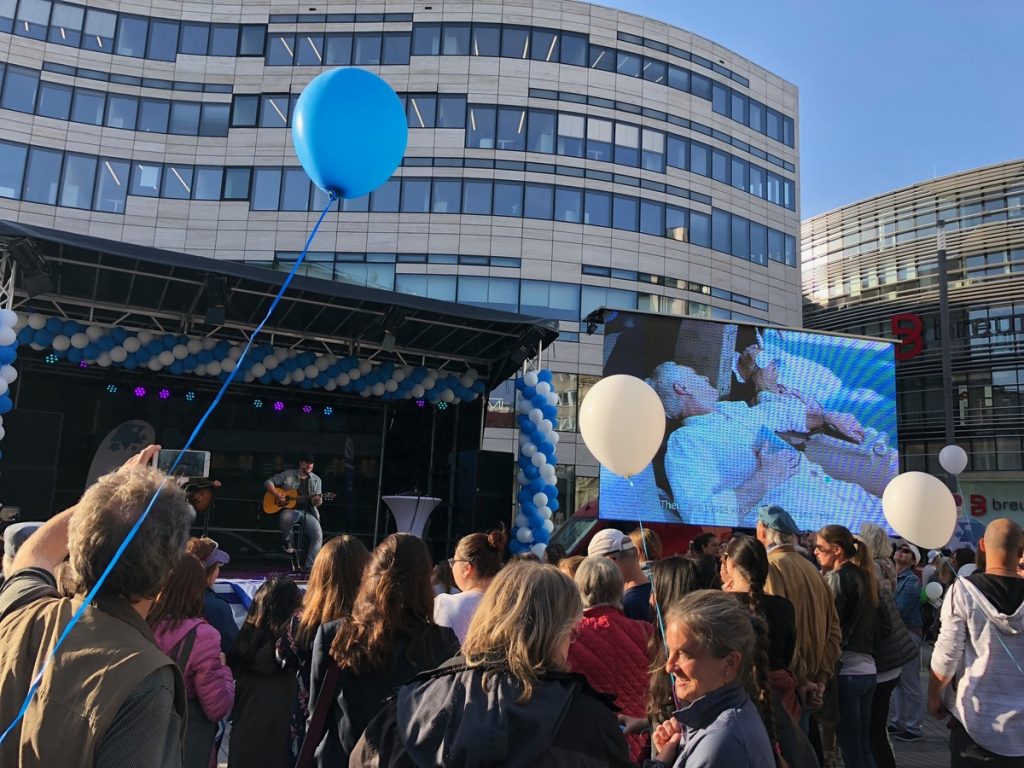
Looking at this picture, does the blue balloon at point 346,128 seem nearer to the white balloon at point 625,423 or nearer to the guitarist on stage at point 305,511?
the white balloon at point 625,423

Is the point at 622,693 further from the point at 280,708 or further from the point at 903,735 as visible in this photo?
the point at 903,735

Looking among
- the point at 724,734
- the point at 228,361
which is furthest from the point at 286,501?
the point at 724,734

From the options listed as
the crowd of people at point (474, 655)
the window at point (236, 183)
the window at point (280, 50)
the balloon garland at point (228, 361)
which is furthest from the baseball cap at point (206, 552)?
the window at point (280, 50)

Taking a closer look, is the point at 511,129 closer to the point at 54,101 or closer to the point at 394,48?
the point at 394,48

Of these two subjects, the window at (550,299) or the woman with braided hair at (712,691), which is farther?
the window at (550,299)

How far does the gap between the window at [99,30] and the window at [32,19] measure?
1157 millimetres

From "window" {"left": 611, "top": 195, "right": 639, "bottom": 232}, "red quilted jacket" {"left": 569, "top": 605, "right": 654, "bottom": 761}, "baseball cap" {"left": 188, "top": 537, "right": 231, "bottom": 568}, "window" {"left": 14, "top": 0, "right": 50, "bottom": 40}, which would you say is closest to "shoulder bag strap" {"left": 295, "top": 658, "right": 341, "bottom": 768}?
"red quilted jacket" {"left": 569, "top": 605, "right": 654, "bottom": 761}

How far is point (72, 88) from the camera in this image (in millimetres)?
24922

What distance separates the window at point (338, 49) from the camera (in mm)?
26195

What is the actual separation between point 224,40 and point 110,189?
6.32 metres

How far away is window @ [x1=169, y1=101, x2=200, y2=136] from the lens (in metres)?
25.5

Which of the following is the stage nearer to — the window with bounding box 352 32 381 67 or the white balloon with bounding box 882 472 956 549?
the white balloon with bounding box 882 472 956 549

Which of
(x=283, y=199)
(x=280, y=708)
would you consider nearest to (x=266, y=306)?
(x=280, y=708)

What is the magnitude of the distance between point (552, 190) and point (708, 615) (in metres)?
24.5
